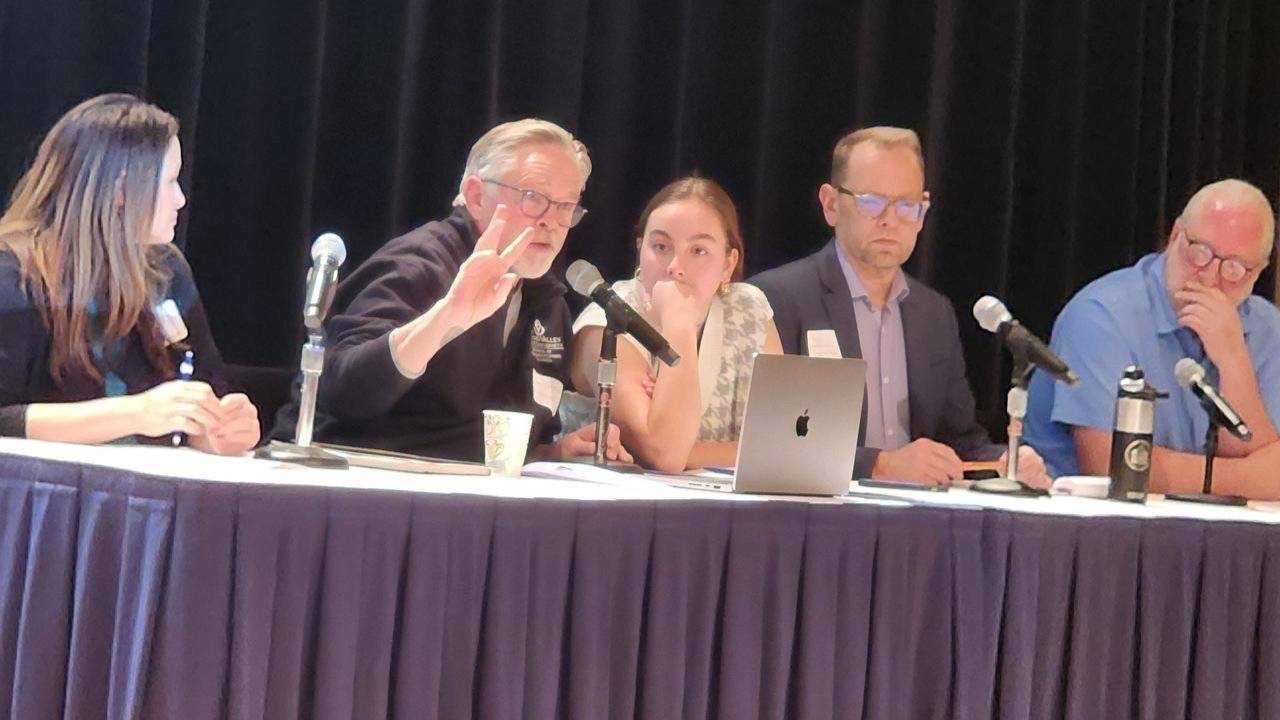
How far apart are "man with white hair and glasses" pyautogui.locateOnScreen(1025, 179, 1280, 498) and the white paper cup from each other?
1.34 meters

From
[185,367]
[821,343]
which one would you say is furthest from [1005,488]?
A: [185,367]

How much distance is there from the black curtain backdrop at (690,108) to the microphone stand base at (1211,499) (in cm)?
119

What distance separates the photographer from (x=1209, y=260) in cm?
298

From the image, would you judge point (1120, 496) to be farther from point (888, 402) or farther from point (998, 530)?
point (888, 402)

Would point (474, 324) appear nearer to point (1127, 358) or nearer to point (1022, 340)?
point (1022, 340)

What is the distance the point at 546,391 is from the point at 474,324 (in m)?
0.24

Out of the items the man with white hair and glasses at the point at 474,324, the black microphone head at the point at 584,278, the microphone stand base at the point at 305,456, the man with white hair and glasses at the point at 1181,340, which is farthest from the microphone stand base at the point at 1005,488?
the microphone stand base at the point at 305,456

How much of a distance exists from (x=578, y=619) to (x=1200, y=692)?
0.98m

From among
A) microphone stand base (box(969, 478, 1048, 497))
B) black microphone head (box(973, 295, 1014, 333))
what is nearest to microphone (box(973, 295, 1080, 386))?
black microphone head (box(973, 295, 1014, 333))

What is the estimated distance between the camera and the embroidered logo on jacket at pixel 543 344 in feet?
8.84

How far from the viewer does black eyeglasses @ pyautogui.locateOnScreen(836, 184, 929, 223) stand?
3160mm

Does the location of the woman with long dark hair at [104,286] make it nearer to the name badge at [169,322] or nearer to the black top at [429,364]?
the name badge at [169,322]

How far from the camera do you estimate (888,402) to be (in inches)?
126

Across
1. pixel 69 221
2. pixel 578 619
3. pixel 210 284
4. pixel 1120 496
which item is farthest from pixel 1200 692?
pixel 210 284
